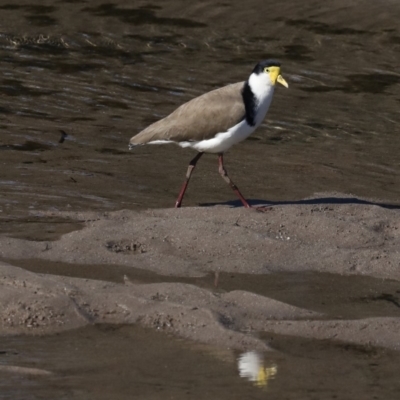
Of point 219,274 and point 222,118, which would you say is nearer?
point 219,274

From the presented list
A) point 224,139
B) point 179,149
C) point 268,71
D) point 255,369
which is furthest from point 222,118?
point 255,369

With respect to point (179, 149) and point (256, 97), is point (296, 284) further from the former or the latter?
point (179, 149)

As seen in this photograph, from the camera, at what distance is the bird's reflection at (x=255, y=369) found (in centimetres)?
571

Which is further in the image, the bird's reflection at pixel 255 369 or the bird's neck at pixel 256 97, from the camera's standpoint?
the bird's neck at pixel 256 97

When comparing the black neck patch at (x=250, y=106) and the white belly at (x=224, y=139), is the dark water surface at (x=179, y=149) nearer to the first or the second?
the white belly at (x=224, y=139)

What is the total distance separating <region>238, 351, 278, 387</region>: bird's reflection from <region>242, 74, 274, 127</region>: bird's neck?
3.73 metres

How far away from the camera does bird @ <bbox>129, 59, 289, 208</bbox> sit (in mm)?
9508

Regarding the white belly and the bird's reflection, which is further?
the white belly

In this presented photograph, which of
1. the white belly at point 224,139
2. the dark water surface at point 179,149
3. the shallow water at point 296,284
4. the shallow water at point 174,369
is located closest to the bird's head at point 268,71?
the white belly at point 224,139

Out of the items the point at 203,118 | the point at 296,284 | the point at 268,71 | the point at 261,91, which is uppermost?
the point at 268,71

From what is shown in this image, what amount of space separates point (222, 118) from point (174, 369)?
398 centimetres

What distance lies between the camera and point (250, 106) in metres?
9.52

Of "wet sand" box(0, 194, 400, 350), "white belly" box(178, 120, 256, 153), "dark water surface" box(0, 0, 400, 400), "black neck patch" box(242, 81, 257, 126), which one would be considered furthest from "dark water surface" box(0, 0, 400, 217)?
"wet sand" box(0, 194, 400, 350)

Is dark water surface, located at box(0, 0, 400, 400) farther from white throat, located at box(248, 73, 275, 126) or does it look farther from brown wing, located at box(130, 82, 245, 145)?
white throat, located at box(248, 73, 275, 126)
